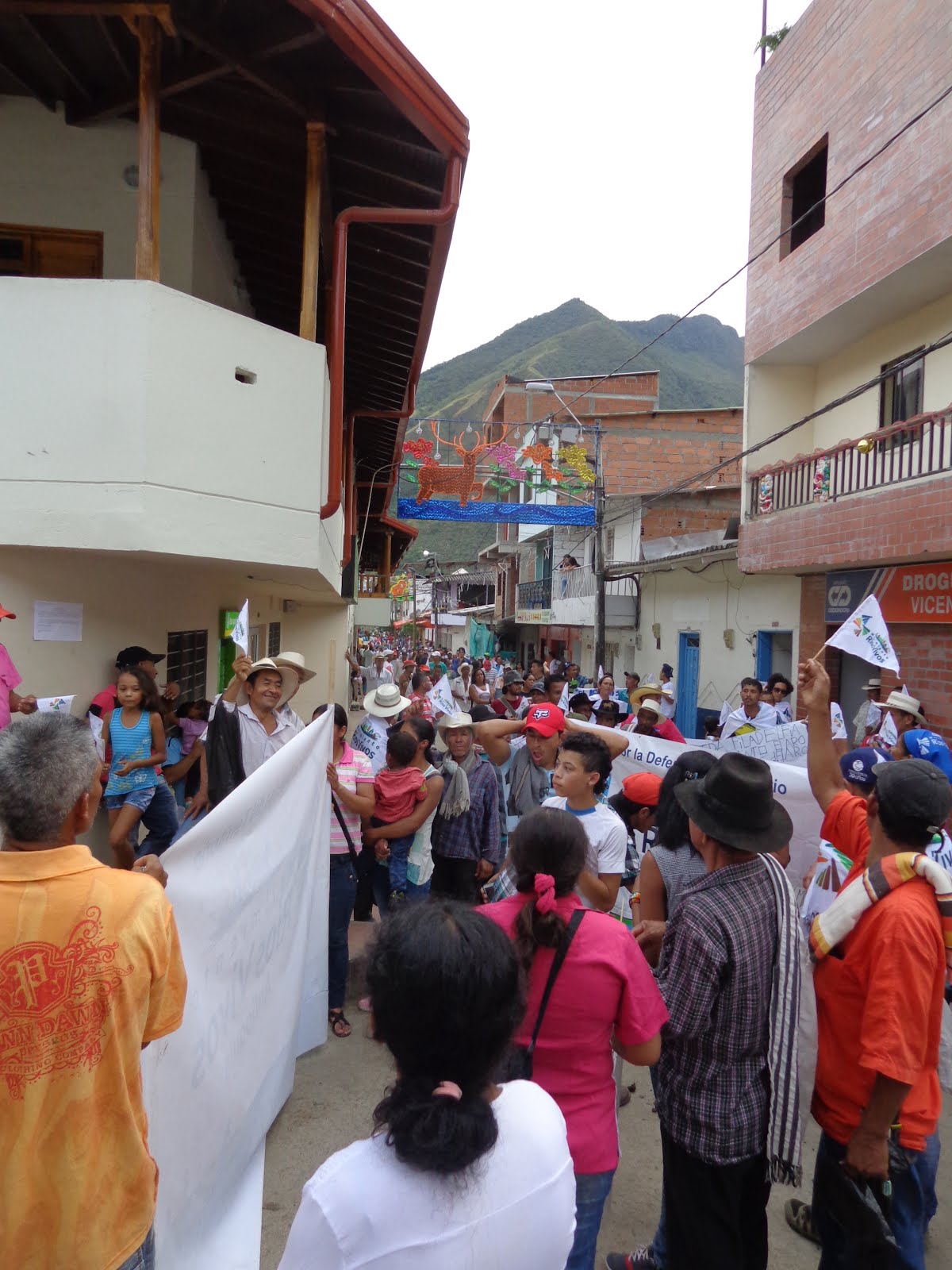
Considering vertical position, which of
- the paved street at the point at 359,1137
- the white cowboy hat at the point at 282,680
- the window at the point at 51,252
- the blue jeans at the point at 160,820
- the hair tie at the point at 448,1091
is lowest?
the paved street at the point at 359,1137

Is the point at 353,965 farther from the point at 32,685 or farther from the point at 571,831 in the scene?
the point at 571,831

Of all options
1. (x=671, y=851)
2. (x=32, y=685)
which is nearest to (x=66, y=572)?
(x=32, y=685)

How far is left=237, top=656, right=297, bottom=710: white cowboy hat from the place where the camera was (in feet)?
15.0

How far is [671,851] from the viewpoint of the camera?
3.00 meters

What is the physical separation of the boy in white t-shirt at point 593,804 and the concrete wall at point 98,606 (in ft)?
10.9

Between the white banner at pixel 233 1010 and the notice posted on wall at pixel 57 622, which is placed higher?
the notice posted on wall at pixel 57 622

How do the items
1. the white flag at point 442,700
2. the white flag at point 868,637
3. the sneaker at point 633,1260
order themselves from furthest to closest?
the white flag at point 442,700
the white flag at point 868,637
the sneaker at point 633,1260

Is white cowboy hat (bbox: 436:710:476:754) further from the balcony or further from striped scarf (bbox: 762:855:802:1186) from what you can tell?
the balcony

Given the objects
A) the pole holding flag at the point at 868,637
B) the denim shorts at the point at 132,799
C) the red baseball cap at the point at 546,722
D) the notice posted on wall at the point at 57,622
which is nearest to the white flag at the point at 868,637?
the pole holding flag at the point at 868,637

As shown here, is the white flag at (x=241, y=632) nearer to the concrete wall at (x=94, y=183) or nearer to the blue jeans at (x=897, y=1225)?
the blue jeans at (x=897, y=1225)

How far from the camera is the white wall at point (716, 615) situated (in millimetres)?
13945

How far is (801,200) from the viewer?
12.5m

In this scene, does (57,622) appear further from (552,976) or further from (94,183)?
(552,976)

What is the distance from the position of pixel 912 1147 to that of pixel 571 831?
1340 millimetres
